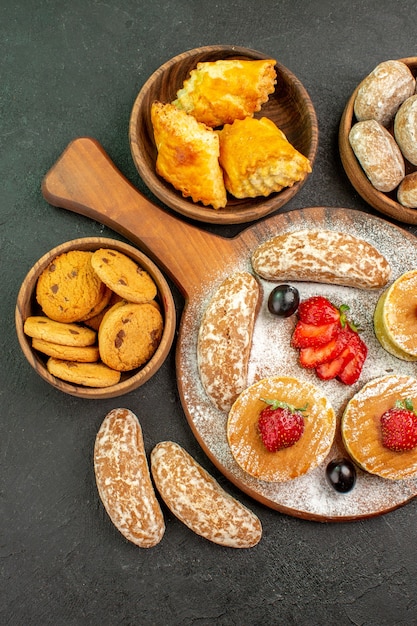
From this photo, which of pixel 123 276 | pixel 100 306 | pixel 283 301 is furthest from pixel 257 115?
pixel 100 306

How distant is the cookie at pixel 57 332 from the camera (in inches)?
106

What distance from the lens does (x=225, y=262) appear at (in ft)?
10.0

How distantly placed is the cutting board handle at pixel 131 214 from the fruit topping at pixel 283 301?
11.0 inches

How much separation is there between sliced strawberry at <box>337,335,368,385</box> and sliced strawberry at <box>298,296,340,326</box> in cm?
15

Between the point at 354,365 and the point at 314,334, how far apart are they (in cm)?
23

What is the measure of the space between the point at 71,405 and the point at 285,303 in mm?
1049

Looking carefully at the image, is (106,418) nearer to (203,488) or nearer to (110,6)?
(203,488)

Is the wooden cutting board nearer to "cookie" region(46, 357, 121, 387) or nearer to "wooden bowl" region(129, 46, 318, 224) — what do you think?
"wooden bowl" region(129, 46, 318, 224)

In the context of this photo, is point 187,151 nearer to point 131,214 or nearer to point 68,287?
point 131,214

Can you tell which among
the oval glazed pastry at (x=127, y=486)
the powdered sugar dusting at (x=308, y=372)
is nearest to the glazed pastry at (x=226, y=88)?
A: the powdered sugar dusting at (x=308, y=372)

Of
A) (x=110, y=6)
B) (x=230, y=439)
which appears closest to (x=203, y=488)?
(x=230, y=439)

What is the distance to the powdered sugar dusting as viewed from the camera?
2.95 metres

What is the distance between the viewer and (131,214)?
3.01 metres

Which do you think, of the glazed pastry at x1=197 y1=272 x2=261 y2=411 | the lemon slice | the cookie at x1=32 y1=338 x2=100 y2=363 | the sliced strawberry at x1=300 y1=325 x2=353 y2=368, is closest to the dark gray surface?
the glazed pastry at x1=197 y1=272 x2=261 y2=411
